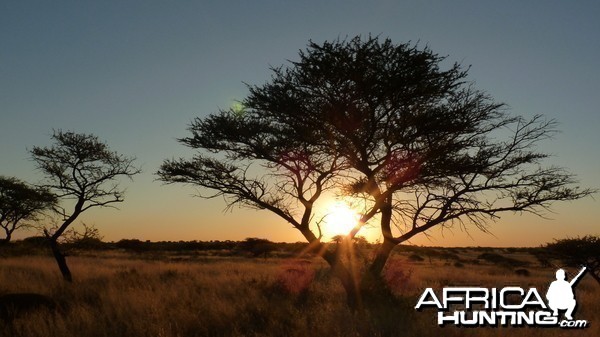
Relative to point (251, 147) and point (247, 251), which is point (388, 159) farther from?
point (247, 251)

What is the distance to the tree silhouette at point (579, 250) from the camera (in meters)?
20.4

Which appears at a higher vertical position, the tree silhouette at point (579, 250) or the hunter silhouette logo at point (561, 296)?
the tree silhouette at point (579, 250)

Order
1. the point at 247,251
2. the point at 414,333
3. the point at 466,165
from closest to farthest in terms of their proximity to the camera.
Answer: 1. the point at 414,333
2. the point at 466,165
3. the point at 247,251

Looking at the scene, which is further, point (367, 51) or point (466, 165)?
point (466, 165)

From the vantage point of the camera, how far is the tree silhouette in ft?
66.9

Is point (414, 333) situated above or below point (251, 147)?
below

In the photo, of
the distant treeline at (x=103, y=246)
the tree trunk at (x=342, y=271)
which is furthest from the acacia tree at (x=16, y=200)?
the tree trunk at (x=342, y=271)

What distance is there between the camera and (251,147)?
1328 centimetres

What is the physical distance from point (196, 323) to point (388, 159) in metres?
5.82

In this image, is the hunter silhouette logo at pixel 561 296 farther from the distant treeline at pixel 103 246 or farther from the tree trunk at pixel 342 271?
the distant treeline at pixel 103 246

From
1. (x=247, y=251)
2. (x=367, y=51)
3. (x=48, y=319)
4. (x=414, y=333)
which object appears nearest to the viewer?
(x=414, y=333)

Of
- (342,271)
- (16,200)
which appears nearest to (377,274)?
(342,271)

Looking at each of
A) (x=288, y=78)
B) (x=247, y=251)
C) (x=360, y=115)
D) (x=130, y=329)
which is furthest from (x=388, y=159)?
(x=247, y=251)

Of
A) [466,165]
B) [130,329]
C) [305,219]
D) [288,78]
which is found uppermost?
[288,78]
